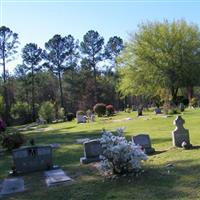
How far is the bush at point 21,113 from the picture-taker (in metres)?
68.4

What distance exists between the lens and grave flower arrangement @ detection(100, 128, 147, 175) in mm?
9500

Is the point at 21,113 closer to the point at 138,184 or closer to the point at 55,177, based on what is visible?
the point at 55,177

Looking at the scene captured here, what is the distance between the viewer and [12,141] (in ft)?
60.9

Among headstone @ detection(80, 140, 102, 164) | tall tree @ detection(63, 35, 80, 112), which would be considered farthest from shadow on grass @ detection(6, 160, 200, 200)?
tall tree @ detection(63, 35, 80, 112)

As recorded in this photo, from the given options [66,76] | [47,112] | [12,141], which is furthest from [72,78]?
[12,141]

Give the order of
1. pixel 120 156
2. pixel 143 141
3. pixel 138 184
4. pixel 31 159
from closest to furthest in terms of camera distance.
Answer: pixel 138 184, pixel 120 156, pixel 31 159, pixel 143 141

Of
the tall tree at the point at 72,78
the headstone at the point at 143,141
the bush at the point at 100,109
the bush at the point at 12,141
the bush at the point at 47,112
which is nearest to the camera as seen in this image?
the headstone at the point at 143,141

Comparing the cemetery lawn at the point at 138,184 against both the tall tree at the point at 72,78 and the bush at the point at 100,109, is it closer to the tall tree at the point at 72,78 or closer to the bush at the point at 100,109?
the bush at the point at 100,109

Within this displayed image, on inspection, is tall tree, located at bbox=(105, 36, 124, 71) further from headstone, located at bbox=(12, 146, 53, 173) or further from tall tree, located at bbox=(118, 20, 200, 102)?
headstone, located at bbox=(12, 146, 53, 173)

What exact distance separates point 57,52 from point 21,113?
537 inches

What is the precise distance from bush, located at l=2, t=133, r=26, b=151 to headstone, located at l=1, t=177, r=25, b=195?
6771 millimetres

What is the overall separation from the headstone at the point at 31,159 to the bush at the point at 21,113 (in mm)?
56690

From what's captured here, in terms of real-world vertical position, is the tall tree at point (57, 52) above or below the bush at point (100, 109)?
above

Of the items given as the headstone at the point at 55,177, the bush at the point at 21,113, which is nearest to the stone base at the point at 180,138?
the headstone at the point at 55,177
